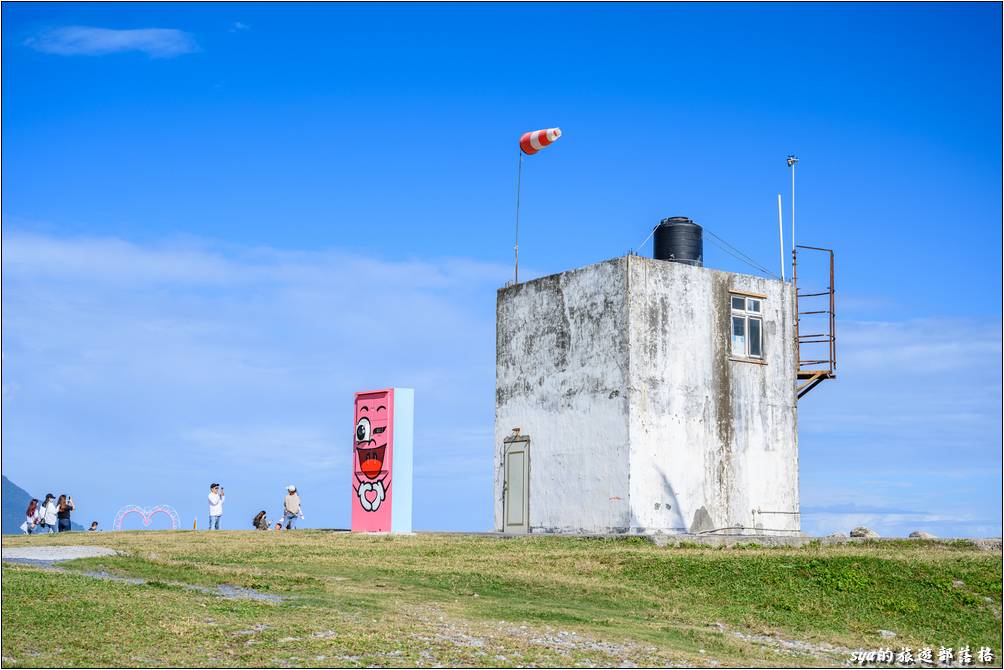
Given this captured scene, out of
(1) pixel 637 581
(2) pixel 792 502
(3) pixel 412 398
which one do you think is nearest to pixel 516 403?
(3) pixel 412 398

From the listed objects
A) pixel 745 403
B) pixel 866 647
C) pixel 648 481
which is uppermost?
pixel 745 403

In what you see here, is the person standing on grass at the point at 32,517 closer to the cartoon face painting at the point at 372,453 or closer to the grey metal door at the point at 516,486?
the cartoon face painting at the point at 372,453

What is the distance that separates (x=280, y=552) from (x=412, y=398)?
8.68 m

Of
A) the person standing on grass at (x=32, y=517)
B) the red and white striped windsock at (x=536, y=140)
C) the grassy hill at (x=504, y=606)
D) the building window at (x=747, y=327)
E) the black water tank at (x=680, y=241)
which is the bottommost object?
the grassy hill at (x=504, y=606)

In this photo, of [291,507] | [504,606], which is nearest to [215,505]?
[291,507]

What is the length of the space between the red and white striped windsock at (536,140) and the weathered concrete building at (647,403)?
378 centimetres

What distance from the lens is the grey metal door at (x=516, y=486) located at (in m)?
31.7

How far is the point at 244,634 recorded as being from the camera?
13.6 metres

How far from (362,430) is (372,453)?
838mm

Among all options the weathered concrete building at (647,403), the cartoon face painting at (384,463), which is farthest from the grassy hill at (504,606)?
the cartoon face painting at (384,463)

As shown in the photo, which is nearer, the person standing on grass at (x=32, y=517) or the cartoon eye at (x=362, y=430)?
the cartoon eye at (x=362, y=430)

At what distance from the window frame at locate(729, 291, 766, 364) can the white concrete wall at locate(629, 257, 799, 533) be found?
0.15 metres

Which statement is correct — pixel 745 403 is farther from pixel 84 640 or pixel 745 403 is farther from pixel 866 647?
pixel 84 640

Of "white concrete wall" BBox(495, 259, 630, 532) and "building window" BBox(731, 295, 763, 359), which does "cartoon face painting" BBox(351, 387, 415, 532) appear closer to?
"white concrete wall" BBox(495, 259, 630, 532)
